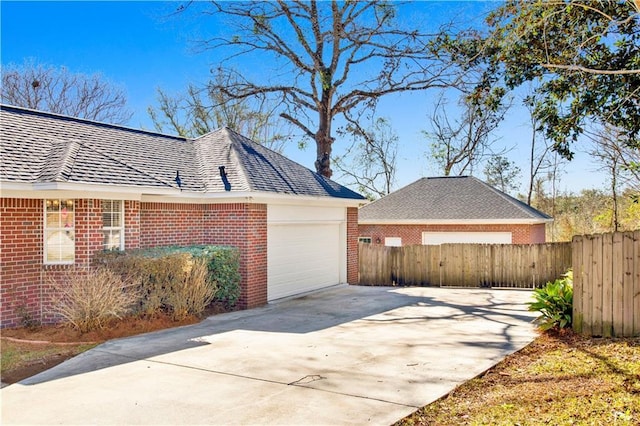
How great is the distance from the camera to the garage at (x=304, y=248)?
538 inches

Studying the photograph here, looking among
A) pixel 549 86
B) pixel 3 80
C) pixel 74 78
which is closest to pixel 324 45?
pixel 549 86

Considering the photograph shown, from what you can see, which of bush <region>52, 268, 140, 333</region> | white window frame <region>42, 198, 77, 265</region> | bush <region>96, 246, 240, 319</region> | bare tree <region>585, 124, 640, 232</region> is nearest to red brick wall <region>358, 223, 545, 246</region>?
bare tree <region>585, 124, 640, 232</region>

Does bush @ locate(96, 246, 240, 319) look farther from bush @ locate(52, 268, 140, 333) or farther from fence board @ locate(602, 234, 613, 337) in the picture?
fence board @ locate(602, 234, 613, 337)

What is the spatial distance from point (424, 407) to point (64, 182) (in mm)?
7568

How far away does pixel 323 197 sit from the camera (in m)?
15.5

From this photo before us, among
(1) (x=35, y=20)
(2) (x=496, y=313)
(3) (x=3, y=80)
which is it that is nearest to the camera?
(2) (x=496, y=313)

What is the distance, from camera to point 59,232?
33.3 ft

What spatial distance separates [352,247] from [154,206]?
7770mm

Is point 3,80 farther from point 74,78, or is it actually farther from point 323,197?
point 323,197

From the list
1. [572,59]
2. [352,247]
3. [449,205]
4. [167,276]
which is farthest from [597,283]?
[449,205]

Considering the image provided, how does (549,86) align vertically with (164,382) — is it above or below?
above

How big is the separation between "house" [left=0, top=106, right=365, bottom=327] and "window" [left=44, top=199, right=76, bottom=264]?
0.7 inches

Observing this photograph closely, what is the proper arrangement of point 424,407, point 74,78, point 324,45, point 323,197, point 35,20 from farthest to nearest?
point 74,78, point 324,45, point 35,20, point 323,197, point 424,407

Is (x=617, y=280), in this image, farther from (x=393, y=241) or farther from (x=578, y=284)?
(x=393, y=241)
